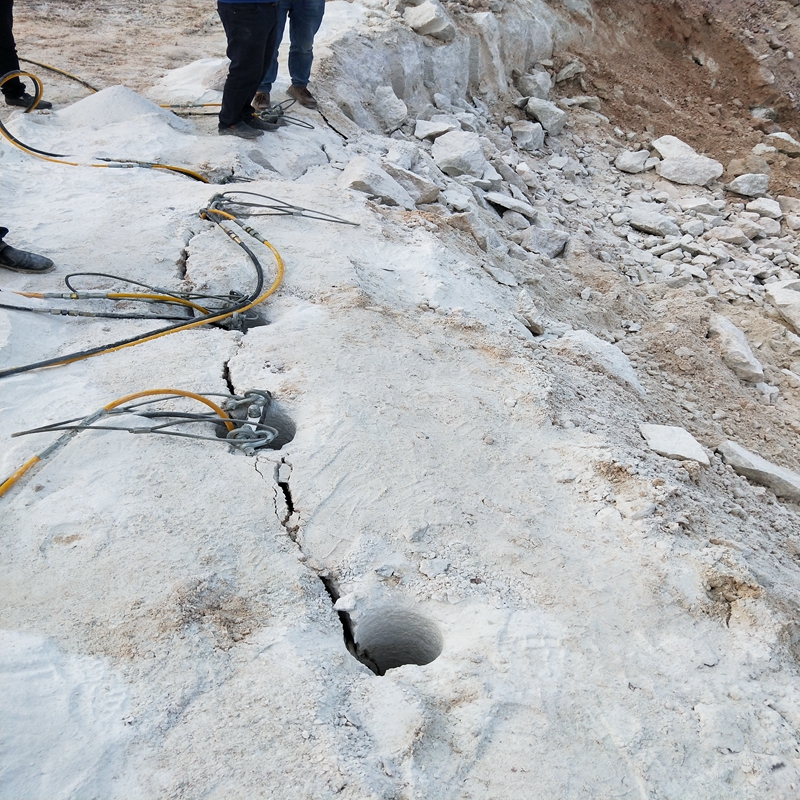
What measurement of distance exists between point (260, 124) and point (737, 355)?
4366mm

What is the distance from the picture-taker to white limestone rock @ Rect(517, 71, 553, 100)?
351 inches

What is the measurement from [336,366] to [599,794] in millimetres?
2051

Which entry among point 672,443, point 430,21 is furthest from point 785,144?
point 672,443

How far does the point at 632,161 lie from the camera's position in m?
8.33

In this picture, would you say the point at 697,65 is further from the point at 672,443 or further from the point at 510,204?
the point at 672,443

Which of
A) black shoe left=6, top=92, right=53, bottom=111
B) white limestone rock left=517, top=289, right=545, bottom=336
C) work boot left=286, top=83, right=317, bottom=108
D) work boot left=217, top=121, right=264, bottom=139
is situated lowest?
black shoe left=6, top=92, right=53, bottom=111

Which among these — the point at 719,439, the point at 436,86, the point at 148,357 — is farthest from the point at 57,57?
the point at 719,439

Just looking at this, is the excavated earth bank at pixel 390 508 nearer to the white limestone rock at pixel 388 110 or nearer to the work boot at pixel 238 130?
the work boot at pixel 238 130

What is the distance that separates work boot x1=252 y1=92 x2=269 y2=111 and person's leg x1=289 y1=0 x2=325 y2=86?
44 cm

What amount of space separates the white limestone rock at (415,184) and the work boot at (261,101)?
4.28 feet

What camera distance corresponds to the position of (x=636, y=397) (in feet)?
12.7

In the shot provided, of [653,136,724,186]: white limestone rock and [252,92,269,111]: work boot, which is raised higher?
[653,136,724,186]: white limestone rock

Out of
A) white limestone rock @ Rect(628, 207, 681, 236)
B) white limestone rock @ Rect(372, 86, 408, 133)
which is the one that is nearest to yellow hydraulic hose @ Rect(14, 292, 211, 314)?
white limestone rock @ Rect(372, 86, 408, 133)

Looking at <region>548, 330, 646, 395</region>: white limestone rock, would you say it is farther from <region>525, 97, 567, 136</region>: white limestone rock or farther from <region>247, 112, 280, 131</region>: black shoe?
<region>525, 97, 567, 136</region>: white limestone rock
